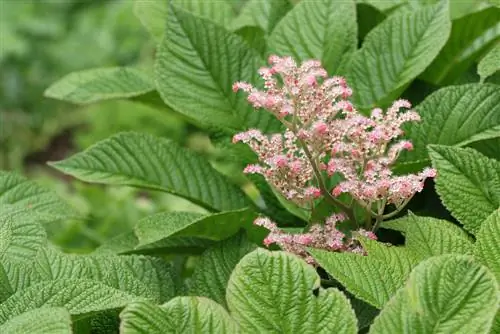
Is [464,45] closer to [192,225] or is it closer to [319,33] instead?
[319,33]

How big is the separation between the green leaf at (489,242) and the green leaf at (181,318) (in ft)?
0.94

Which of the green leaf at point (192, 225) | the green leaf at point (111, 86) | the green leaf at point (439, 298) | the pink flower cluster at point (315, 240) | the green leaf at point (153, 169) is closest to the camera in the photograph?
the green leaf at point (439, 298)

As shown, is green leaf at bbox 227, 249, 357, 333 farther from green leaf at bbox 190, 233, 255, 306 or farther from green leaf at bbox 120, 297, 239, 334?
green leaf at bbox 190, 233, 255, 306

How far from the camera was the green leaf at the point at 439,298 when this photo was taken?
2.89 ft

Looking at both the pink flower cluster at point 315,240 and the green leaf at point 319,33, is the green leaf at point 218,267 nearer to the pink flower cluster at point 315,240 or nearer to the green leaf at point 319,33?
the pink flower cluster at point 315,240

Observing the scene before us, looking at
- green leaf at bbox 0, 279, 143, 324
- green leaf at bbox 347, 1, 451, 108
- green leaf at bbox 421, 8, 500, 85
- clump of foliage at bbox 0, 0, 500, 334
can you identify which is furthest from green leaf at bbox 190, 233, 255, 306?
green leaf at bbox 421, 8, 500, 85

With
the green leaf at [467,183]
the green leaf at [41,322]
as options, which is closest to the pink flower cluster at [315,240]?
the green leaf at [467,183]

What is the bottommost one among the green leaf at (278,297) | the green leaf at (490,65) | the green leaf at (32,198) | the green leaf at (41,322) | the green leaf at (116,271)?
the green leaf at (32,198)

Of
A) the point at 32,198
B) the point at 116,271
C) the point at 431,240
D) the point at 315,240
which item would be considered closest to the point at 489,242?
the point at 431,240

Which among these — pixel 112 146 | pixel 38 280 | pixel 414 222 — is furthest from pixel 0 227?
pixel 414 222

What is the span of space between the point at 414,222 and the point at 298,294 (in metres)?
0.21

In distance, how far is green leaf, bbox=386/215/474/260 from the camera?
3.42 ft

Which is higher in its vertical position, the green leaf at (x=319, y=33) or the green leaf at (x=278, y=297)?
the green leaf at (x=319, y=33)

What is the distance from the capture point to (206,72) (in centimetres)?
138
